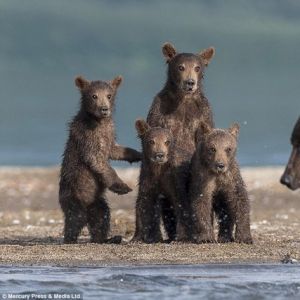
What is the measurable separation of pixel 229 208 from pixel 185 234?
2.09ft

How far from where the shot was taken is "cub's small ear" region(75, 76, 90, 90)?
17.2 metres

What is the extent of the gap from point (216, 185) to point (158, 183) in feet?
2.87

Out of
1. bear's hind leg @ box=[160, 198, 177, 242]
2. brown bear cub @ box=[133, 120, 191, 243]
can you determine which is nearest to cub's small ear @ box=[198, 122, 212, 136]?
brown bear cub @ box=[133, 120, 191, 243]

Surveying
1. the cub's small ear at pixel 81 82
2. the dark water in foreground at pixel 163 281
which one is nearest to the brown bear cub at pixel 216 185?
the dark water in foreground at pixel 163 281

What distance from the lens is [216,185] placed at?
15.9m

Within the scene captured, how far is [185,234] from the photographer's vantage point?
16359 mm

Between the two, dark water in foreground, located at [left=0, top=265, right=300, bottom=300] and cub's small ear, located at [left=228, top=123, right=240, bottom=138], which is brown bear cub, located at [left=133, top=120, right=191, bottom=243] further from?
dark water in foreground, located at [left=0, top=265, right=300, bottom=300]

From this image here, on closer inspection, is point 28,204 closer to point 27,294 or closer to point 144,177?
point 144,177

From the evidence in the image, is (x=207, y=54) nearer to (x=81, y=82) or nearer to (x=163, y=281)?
(x=81, y=82)

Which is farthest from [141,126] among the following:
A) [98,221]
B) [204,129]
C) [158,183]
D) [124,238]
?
[124,238]

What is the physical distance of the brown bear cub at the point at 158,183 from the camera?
16.3 metres

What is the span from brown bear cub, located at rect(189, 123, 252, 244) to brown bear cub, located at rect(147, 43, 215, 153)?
3.26 ft

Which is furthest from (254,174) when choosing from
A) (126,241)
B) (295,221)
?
(126,241)

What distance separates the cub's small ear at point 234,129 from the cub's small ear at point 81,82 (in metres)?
2.02
